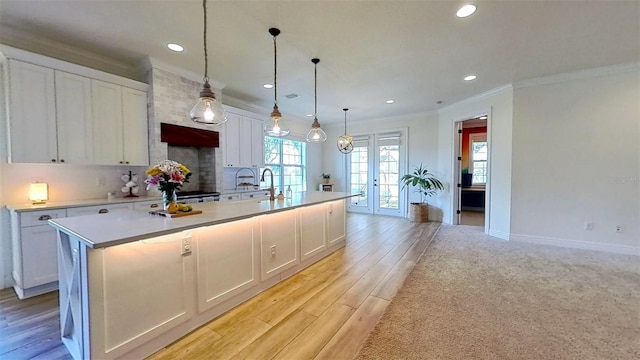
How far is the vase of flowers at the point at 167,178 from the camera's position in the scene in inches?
77.0

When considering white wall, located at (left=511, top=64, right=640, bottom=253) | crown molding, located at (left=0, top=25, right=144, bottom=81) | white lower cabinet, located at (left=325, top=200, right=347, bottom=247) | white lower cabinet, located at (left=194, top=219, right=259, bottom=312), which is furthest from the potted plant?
crown molding, located at (left=0, top=25, right=144, bottom=81)

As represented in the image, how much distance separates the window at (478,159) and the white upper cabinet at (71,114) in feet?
28.3

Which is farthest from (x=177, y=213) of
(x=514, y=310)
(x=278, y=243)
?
(x=514, y=310)

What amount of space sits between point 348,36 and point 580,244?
495cm

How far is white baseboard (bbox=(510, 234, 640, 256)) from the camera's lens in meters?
3.74

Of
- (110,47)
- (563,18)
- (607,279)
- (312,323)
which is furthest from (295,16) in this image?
(607,279)

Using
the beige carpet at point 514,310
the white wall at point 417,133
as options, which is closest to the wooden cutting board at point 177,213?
the beige carpet at point 514,310

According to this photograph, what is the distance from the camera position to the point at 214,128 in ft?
14.7

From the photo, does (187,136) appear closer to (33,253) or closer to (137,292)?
(33,253)

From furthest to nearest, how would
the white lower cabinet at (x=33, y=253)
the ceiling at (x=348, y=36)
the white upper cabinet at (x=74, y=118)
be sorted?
1. the white upper cabinet at (x=74, y=118)
2. the white lower cabinet at (x=33, y=253)
3. the ceiling at (x=348, y=36)

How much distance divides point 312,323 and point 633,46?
5.12m

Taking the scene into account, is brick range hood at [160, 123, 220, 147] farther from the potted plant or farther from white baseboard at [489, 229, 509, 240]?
white baseboard at [489, 229, 509, 240]

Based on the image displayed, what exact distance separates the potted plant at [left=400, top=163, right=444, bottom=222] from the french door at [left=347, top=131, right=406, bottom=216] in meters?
0.47

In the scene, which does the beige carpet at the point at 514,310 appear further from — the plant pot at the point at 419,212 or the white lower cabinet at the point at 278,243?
A: the plant pot at the point at 419,212
